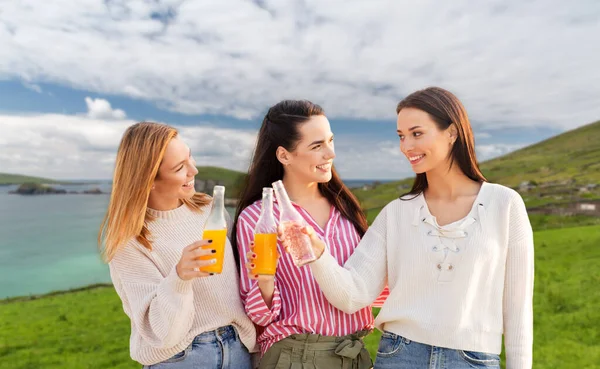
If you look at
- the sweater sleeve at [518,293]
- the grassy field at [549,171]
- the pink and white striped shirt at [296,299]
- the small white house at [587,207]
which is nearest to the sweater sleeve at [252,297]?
the pink and white striped shirt at [296,299]

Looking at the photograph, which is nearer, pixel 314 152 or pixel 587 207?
pixel 314 152

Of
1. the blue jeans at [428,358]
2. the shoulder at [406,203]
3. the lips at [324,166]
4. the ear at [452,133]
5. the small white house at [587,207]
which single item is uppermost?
the small white house at [587,207]

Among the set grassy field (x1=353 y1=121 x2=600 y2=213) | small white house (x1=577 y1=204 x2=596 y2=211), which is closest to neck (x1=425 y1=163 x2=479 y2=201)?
small white house (x1=577 y1=204 x2=596 y2=211)

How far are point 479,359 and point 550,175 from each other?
7117 cm

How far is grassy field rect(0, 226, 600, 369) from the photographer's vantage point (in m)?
12.8

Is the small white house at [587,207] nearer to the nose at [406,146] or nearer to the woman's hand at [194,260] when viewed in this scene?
the nose at [406,146]

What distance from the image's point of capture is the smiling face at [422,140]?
3807 mm

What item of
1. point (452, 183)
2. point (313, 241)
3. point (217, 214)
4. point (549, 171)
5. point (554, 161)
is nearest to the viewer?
point (217, 214)

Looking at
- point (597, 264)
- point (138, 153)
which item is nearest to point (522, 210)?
point (138, 153)

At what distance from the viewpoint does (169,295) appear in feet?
11.4

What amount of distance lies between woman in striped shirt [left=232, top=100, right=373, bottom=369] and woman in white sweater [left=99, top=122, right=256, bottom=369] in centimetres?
21

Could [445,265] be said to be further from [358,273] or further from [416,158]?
[416,158]

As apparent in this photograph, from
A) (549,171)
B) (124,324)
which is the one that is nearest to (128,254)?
(124,324)

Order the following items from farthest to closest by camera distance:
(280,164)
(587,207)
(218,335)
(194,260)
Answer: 1. (587,207)
2. (280,164)
3. (218,335)
4. (194,260)
